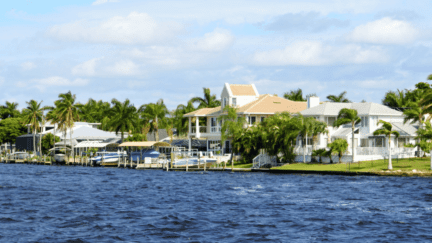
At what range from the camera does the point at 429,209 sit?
116 feet

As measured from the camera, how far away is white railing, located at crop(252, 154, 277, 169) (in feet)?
240

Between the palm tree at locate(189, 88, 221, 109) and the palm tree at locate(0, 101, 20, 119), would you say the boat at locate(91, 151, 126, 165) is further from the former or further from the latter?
the palm tree at locate(0, 101, 20, 119)

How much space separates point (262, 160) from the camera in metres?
73.9

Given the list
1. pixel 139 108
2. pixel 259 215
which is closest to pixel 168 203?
pixel 259 215

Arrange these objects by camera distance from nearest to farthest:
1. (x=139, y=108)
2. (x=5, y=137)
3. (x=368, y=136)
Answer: (x=368, y=136), (x=139, y=108), (x=5, y=137)

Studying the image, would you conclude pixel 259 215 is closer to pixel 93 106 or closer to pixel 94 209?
pixel 94 209

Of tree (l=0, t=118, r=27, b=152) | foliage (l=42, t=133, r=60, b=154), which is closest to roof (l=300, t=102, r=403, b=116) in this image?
foliage (l=42, t=133, r=60, b=154)

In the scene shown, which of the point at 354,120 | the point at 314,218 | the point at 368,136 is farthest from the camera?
the point at 368,136

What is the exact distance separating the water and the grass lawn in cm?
451

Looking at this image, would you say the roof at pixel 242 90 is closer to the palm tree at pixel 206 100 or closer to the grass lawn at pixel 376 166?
the palm tree at pixel 206 100

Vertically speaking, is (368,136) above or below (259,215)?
above

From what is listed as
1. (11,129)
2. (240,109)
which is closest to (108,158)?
(240,109)

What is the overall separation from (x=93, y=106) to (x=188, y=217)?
11434 cm

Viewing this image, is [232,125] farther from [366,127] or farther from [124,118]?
[124,118]
